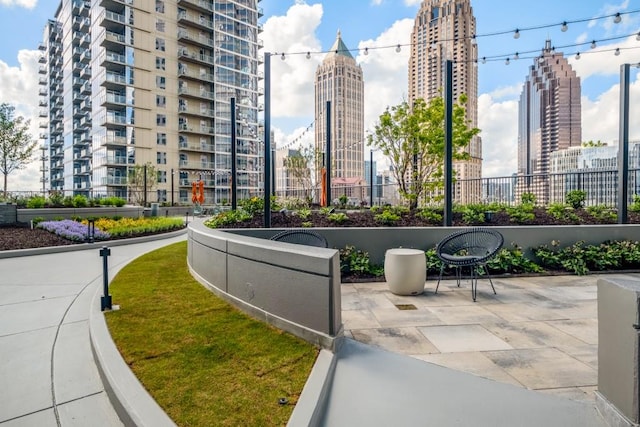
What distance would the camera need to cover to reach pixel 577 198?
1148cm

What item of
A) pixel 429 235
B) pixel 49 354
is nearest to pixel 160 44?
pixel 429 235

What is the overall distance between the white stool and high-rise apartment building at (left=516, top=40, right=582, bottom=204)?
1104 cm

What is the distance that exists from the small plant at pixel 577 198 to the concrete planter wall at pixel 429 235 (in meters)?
3.00

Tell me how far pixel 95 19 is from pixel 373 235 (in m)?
59.8

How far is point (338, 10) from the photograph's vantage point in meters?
12.8

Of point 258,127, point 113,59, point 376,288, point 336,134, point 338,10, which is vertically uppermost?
point 113,59

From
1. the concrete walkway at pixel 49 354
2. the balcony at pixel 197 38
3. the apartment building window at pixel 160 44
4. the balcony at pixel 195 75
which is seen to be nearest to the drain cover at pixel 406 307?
the concrete walkway at pixel 49 354

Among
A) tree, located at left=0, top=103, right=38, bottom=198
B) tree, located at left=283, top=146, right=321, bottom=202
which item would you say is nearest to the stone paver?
tree, located at left=283, top=146, right=321, bottom=202

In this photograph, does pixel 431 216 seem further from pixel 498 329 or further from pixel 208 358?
pixel 208 358

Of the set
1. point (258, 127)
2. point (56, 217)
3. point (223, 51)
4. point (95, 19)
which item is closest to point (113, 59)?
point (95, 19)

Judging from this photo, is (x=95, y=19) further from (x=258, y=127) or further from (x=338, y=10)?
(x=338, y=10)

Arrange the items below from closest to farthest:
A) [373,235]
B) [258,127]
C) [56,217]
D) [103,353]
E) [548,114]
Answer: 1. [103,353]
2. [373,235]
3. [56,217]
4. [548,114]
5. [258,127]

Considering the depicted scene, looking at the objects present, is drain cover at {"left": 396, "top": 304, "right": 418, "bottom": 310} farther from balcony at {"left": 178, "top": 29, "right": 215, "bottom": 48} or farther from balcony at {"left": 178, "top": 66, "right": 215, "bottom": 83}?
balcony at {"left": 178, "top": 29, "right": 215, "bottom": 48}

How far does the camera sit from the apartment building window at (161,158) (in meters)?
50.5
